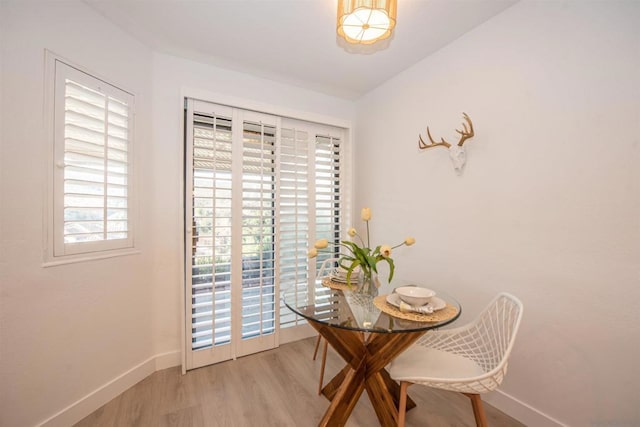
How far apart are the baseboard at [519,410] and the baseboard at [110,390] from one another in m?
2.34

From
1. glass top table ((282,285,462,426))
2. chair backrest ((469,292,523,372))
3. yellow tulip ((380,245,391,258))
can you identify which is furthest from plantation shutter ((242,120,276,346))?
chair backrest ((469,292,523,372))

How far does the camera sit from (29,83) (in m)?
1.33

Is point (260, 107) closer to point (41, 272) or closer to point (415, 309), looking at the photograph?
point (41, 272)

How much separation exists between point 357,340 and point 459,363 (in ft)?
1.74

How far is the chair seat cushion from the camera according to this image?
1226mm

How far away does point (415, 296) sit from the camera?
1.34m

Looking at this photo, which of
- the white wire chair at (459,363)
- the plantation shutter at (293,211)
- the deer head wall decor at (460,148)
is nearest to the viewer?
the white wire chair at (459,363)

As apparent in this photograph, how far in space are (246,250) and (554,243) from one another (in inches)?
83.6

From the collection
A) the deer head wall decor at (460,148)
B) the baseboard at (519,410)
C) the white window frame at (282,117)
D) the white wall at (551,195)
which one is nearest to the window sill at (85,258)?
the white window frame at (282,117)

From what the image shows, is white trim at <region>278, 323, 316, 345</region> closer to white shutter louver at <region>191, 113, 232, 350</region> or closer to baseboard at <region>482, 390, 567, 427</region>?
white shutter louver at <region>191, 113, 232, 350</region>

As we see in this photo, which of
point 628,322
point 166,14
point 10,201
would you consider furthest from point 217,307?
point 628,322

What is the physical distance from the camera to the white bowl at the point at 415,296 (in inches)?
51.9

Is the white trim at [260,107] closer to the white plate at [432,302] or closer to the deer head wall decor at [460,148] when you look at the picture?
the deer head wall decor at [460,148]

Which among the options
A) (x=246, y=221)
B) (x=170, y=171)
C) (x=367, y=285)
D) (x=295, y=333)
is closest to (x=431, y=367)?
(x=367, y=285)
